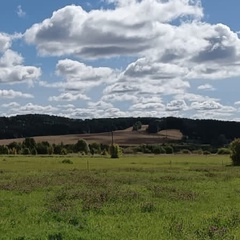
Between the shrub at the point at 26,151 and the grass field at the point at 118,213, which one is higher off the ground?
the grass field at the point at 118,213

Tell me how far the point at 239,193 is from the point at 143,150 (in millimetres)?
146914

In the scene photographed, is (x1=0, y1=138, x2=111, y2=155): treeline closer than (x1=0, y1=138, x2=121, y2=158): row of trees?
No

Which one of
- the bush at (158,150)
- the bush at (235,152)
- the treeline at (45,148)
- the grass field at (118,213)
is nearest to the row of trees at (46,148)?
the treeline at (45,148)

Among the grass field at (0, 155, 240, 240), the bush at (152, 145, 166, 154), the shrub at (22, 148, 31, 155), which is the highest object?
the grass field at (0, 155, 240, 240)

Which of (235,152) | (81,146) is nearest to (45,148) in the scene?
(81,146)

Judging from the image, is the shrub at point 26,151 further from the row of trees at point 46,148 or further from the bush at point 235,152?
the bush at point 235,152

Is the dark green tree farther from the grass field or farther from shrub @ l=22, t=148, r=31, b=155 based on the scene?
the grass field

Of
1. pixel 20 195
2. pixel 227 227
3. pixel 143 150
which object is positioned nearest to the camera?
pixel 227 227

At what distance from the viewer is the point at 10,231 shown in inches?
752

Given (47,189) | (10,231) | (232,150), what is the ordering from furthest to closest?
(232,150) < (47,189) < (10,231)

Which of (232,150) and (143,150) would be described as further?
(143,150)

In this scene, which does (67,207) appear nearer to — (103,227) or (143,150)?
(103,227)

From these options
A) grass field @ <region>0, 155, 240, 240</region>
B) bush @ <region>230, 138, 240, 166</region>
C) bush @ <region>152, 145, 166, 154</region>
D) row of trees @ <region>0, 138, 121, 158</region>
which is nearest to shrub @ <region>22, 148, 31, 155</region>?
row of trees @ <region>0, 138, 121, 158</region>

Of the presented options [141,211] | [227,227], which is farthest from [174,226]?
[141,211]
